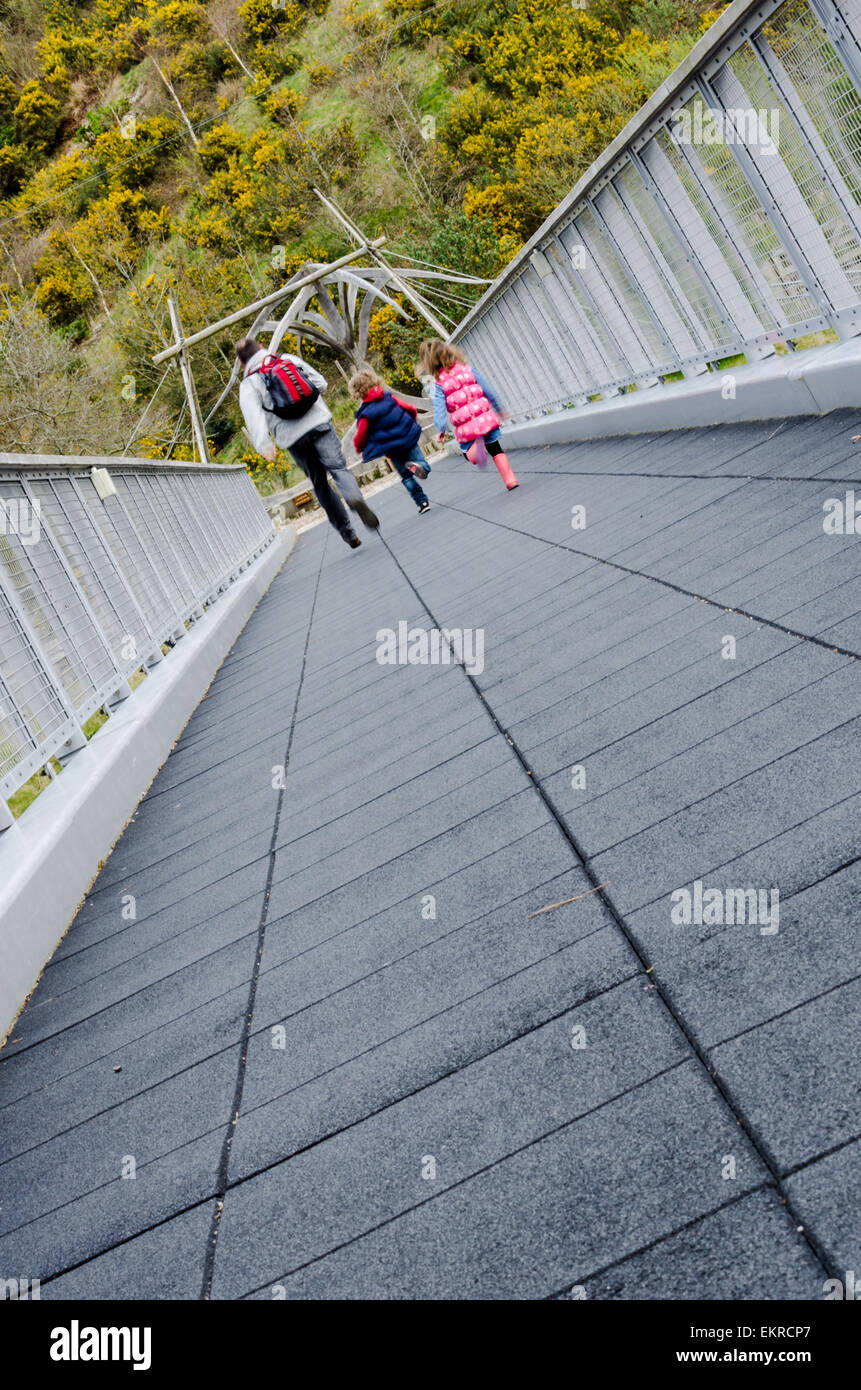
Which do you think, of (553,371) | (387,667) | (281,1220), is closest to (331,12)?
(553,371)

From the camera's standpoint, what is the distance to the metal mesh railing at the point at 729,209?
6.87m

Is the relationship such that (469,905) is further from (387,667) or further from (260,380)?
(260,380)

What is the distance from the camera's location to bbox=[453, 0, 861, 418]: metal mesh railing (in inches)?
270

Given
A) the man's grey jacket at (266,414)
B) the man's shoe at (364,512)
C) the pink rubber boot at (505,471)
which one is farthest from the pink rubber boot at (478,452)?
the man's grey jacket at (266,414)

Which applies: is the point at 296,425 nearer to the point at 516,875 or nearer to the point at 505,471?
the point at 505,471

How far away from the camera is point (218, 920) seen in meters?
4.46

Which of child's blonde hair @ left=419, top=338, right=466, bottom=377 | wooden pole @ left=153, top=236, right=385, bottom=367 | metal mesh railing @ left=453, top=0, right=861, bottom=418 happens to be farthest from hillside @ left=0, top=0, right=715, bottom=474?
metal mesh railing @ left=453, top=0, right=861, bottom=418

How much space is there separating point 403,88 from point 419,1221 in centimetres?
7110

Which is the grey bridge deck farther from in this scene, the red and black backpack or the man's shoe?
the man's shoe

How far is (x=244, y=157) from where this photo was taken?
70.4 meters

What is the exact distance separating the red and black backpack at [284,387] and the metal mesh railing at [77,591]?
1.66 meters

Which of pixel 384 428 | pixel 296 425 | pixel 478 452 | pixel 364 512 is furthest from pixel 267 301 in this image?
pixel 296 425

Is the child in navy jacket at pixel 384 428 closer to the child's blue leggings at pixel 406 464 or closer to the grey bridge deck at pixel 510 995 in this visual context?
the child's blue leggings at pixel 406 464

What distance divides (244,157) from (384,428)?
2453 inches
